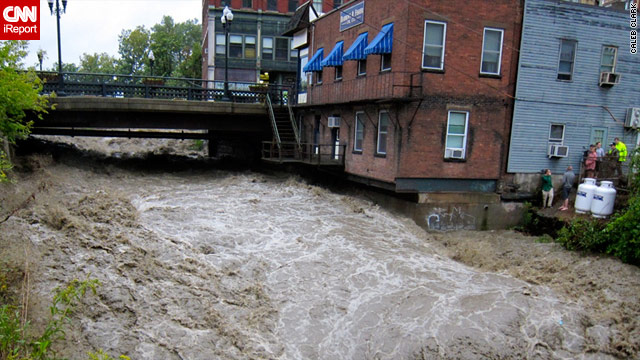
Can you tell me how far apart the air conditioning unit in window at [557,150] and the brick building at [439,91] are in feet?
6.94

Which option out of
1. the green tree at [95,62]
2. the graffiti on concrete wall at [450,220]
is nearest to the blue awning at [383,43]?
the graffiti on concrete wall at [450,220]

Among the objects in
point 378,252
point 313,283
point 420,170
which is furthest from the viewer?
point 420,170

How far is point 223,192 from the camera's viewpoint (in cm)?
2138

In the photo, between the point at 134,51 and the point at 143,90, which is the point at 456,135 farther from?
the point at 134,51

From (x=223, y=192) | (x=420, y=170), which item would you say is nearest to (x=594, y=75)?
(x=420, y=170)

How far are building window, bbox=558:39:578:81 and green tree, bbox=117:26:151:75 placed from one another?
6128 cm

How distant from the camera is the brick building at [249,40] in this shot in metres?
41.2

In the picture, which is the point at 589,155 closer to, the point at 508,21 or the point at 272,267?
the point at 508,21

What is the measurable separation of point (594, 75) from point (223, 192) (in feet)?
55.3

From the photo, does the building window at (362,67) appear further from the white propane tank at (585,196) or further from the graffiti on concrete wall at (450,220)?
the white propane tank at (585,196)

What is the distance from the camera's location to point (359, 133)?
2089 cm

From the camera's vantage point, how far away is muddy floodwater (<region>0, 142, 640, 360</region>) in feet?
29.8

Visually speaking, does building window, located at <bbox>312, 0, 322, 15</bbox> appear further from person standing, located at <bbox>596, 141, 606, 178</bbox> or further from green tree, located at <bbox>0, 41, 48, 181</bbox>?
green tree, located at <bbox>0, 41, 48, 181</bbox>
